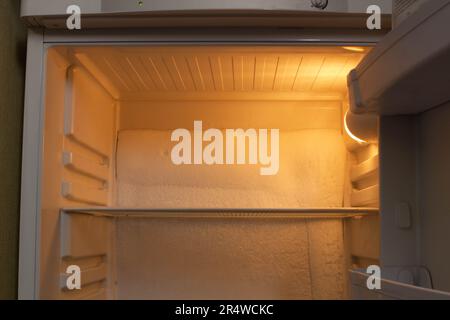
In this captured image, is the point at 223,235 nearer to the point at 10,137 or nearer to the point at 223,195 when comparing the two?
the point at 223,195

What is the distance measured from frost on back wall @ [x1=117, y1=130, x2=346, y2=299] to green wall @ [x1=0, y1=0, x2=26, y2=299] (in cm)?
51

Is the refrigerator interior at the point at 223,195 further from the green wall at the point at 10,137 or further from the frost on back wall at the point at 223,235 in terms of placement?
the green wall at the point at 10,137

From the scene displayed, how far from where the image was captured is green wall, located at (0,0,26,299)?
1237 millimetres

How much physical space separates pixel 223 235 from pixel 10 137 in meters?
0.74

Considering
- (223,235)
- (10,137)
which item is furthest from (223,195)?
(10,137)

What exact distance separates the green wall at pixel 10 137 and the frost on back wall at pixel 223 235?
20.3 inches

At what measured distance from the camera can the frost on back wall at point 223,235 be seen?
1.77 metres

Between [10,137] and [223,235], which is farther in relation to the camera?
[223,235]

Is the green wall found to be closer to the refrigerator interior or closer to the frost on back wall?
the refrigerator interior

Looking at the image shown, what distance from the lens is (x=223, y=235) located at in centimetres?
179

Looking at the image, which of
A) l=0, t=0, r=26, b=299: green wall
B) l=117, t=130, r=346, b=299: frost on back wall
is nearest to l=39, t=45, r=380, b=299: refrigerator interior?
l=117, t=130, r=346, b=299: frost on back wall

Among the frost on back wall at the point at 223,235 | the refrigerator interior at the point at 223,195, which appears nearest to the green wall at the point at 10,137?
the refrigerator interior at the point at 223,195

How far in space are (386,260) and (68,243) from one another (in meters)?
0.72

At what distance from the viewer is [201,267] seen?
5.86 feet
